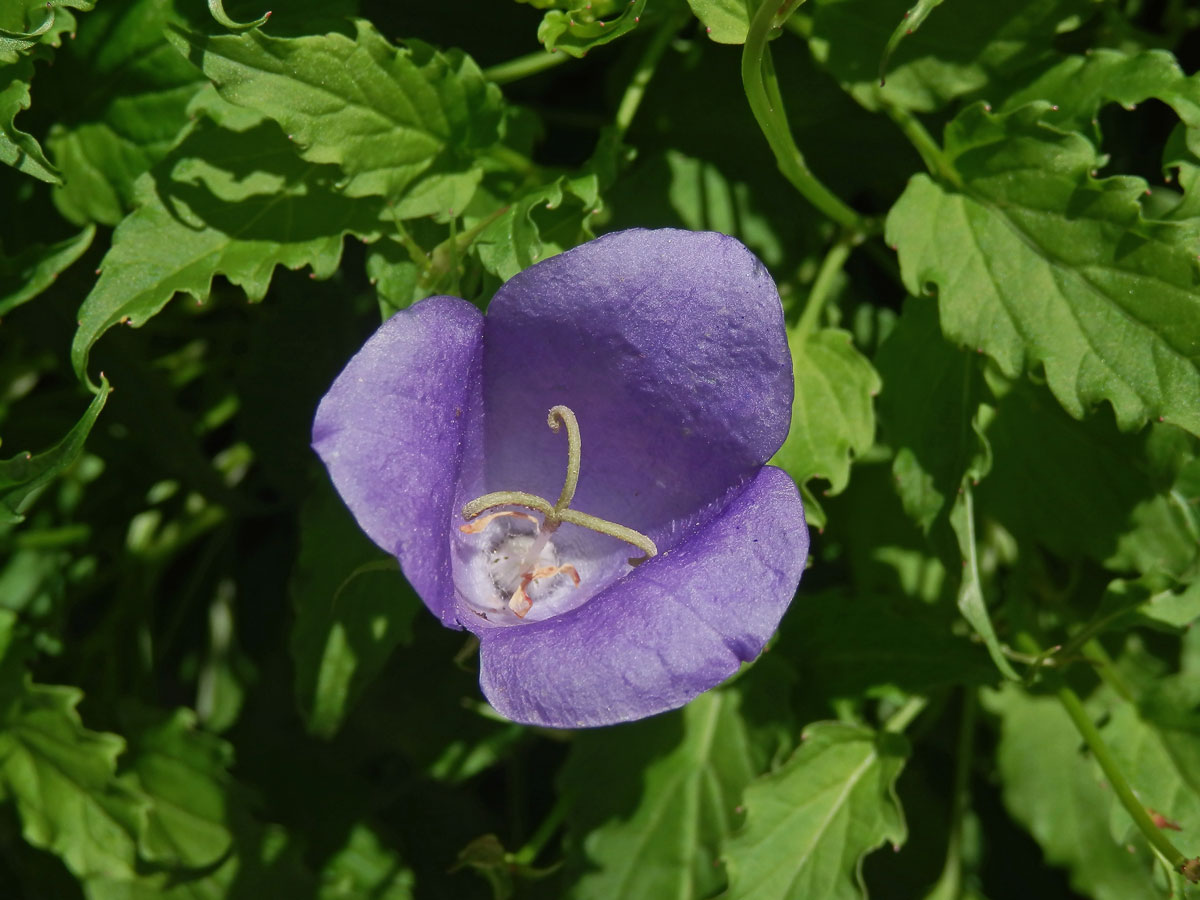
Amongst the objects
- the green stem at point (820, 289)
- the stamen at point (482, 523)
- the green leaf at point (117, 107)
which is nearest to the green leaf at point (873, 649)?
the green stem at point (820, 289)

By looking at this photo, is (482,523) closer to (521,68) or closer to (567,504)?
(567,504)

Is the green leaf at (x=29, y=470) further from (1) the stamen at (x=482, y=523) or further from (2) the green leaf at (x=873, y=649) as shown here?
(2) the green leaf at (x=873, y=649)

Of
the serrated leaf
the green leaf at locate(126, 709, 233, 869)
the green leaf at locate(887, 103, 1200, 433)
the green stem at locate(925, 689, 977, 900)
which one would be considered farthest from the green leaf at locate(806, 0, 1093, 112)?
the green leaf at locate(126, 709, 233, 869)

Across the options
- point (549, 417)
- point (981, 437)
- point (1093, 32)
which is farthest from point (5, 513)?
point (1093, 32)

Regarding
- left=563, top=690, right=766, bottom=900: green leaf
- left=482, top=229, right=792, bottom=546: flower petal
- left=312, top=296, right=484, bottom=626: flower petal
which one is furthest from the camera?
left=563, top=690, right=766, bottom=900: green leaf

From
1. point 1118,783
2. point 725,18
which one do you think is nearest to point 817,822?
point 1118,783

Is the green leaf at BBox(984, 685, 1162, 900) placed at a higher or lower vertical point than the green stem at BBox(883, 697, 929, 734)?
lower

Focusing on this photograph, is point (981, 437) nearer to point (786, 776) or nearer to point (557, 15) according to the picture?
point (786, 776)

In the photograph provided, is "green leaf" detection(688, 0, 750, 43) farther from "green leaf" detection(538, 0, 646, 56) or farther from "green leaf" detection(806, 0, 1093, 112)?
"green leaf" detection(806, 0, 1093, 112)
